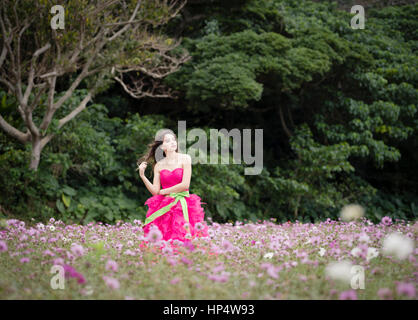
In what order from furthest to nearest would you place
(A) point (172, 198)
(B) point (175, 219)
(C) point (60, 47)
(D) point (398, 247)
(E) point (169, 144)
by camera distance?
1. (C) point (60, 47)
2. (E) point (169, 144)
3. (A) point (172, 198)
4. (B) point (175, 219)
5. (D) point (398, 247)

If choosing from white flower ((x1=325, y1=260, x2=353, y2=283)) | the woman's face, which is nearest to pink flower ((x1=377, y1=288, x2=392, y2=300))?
white flower ((x1=325, y1=260, x2=353, y2=283))

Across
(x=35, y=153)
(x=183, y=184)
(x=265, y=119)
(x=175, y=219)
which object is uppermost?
(x=265, y=119)

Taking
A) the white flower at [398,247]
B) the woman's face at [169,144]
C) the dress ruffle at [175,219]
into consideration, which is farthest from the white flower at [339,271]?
the woman's face at [169,144]

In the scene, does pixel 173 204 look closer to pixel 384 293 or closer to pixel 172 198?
pixel 172 198

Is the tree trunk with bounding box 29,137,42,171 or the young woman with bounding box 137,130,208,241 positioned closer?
the young woman with bounding box 137,130,208,241

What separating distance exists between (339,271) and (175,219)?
2.19 meters

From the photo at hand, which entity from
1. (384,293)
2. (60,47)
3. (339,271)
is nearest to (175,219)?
(339,271)

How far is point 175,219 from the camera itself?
473 cm

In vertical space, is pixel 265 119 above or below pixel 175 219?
above

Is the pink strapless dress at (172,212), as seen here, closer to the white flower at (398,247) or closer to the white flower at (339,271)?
the white flower at (339,271)

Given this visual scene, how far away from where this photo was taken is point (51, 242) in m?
4.45

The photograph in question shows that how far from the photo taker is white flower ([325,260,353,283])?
120 inches

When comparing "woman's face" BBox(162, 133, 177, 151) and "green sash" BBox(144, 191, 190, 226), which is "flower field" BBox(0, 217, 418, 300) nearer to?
"green sash" BBox(144, 191, 190, 226)
